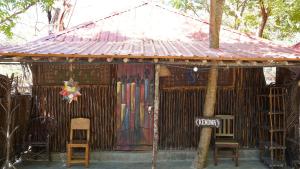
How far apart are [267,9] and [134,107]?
7795 mm

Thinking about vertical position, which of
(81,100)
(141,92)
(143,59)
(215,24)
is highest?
(215,24)

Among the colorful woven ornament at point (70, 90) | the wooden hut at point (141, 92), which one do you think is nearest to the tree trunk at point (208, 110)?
the wooden hut at point (141, 92)

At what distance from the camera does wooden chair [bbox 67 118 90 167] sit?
8.30 metres

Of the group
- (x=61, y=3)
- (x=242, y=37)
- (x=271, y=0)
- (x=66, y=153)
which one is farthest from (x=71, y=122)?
(x=271, y=0)

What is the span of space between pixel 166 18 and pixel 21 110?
4.58m

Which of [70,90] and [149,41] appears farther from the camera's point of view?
[149,41]

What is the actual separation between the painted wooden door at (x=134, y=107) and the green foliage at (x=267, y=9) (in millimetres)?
6949

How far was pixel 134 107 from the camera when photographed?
8961 millimetres

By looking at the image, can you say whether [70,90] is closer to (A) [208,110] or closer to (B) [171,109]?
(B) [171,109]

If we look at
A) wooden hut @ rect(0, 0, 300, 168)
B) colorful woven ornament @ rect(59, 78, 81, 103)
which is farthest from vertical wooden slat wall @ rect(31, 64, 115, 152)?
colorful woven ornament @ rect(59, 78, 81, 103)

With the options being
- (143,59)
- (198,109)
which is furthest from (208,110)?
(143,59)

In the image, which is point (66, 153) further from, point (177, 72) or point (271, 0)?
point (271, 0)

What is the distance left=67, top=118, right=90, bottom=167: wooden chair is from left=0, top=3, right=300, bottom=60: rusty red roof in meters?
1.94

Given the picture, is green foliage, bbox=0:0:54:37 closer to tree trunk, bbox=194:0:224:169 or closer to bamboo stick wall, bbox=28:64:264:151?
bamboo stick wall, bbox=28:64:264:151
